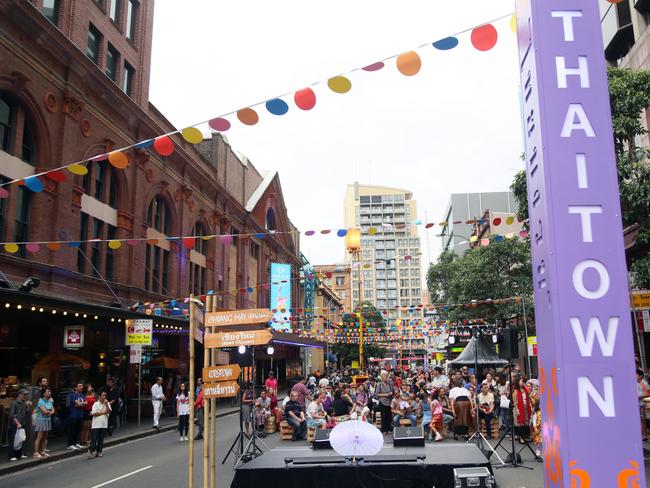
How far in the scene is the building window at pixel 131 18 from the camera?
28.7 meters

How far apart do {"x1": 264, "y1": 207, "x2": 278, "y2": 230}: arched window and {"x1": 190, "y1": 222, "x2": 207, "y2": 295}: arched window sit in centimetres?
1476

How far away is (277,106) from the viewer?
27.3 ft

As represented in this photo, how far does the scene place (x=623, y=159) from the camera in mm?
15234

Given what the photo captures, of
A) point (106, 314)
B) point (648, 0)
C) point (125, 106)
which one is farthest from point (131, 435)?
point (648, 0)

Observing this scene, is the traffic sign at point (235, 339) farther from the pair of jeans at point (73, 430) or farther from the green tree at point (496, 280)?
the green tree at point (496, 280)

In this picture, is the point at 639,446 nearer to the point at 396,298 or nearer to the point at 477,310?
the point at 477,310

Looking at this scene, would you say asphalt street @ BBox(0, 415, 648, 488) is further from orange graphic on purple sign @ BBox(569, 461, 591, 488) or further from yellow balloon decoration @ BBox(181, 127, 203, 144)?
orange graphic on purple sign @ BBox(569, 461, 591, 488)

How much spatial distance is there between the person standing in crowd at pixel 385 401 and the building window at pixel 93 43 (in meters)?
17.4

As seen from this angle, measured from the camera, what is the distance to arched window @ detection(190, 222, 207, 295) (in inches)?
1373

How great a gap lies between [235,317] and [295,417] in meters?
9.77

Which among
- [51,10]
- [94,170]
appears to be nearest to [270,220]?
[94,170]

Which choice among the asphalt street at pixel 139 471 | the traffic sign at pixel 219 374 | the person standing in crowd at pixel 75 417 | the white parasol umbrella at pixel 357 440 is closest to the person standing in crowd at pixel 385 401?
the asphalt street at pixel 139 471

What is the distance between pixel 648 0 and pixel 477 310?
21332 millimetres

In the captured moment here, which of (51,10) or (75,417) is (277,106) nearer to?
(75,417)
